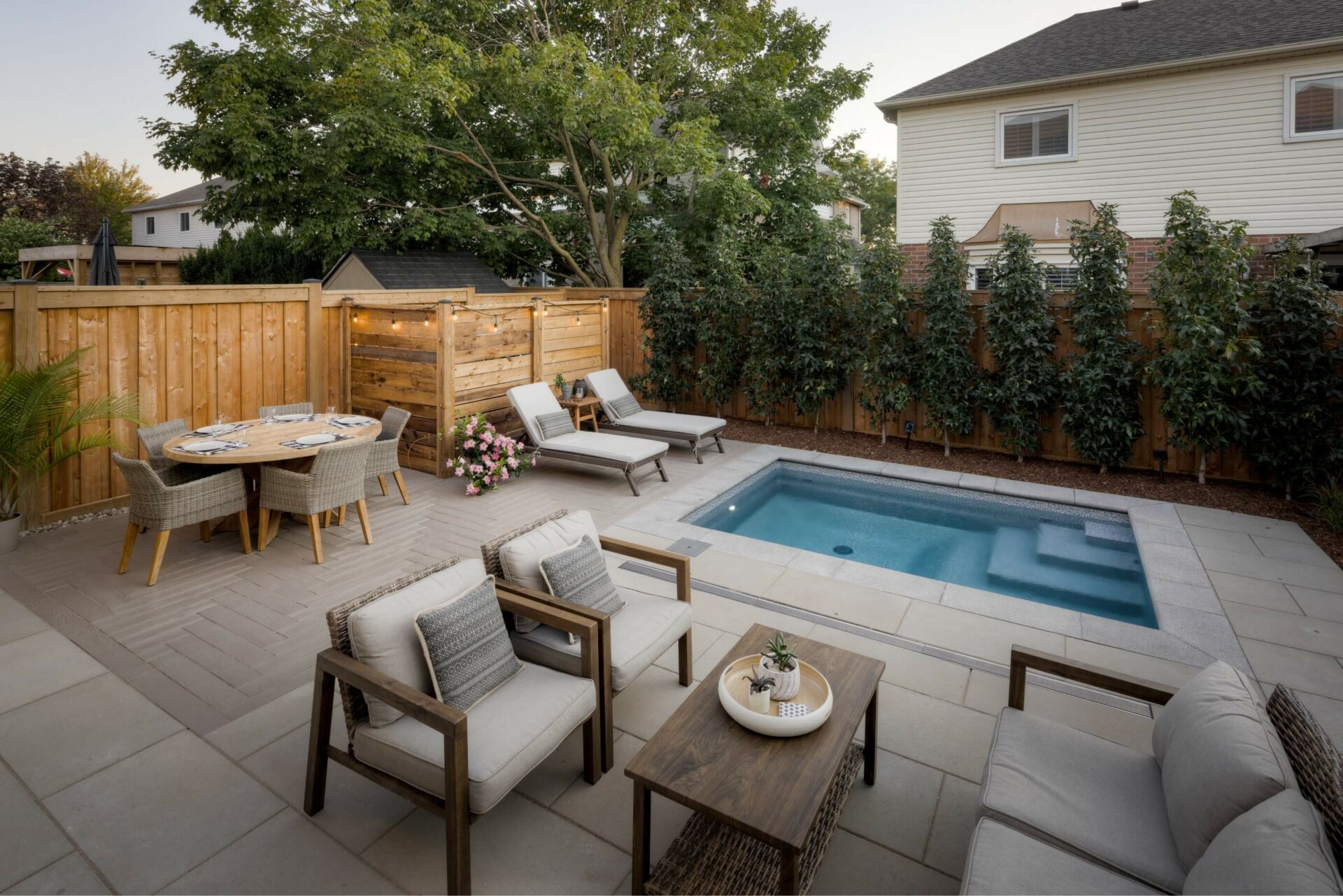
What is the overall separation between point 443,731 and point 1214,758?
210cm

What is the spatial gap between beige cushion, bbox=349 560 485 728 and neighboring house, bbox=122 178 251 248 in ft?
97.1

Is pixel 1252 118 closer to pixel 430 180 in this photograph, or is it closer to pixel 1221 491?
pixel 1221 491

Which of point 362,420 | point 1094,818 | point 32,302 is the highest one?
point 32,302

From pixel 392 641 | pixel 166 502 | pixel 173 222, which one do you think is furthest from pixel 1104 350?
pixel 173 222

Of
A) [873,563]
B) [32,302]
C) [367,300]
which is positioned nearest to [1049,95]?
[873,563]

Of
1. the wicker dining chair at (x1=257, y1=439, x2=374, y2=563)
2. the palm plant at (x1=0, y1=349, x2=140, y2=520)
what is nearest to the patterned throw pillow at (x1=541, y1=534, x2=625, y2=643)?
the wicker dining chair at (x1=257, y1=439, x2=374, y2=563)

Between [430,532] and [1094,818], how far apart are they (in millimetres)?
4719

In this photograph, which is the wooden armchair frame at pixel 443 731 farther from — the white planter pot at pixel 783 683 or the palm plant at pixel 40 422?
the palm plant at pixel 40 422

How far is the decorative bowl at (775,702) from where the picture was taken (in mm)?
2256

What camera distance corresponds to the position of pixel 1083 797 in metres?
2.04

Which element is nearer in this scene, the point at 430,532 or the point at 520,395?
the point at 430,532

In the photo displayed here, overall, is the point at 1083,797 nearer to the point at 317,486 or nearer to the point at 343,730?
the point at 343,730

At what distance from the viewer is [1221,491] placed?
21.6 ft

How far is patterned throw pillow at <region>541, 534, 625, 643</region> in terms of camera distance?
2961 millimetres
